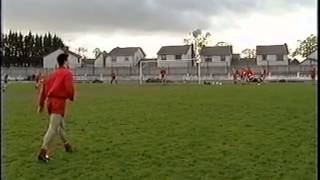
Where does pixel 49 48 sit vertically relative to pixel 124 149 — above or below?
above

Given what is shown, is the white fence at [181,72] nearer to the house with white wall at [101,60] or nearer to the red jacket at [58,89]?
the house with white wall at [101,60]

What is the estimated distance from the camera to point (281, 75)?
2640 inches

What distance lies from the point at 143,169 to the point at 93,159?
123cm

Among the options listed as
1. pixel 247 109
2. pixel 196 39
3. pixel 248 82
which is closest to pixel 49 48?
pixel 196 39

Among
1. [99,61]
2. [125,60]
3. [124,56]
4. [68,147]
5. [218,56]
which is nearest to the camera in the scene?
[68,147]

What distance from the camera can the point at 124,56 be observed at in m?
112

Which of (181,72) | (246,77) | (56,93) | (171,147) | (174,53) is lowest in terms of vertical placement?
(171,147)

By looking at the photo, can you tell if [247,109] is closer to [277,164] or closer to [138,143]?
[138,143]

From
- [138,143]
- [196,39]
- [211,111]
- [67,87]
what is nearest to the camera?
[67,87]

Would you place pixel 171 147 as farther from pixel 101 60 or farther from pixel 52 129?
pixel 101 60

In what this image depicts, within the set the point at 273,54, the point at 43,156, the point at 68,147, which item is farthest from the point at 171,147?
the point at 273,54

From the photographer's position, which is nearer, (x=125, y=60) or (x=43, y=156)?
(x=43, y=156)

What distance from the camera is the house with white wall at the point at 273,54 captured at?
10062cm

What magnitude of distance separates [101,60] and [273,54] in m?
41.1
